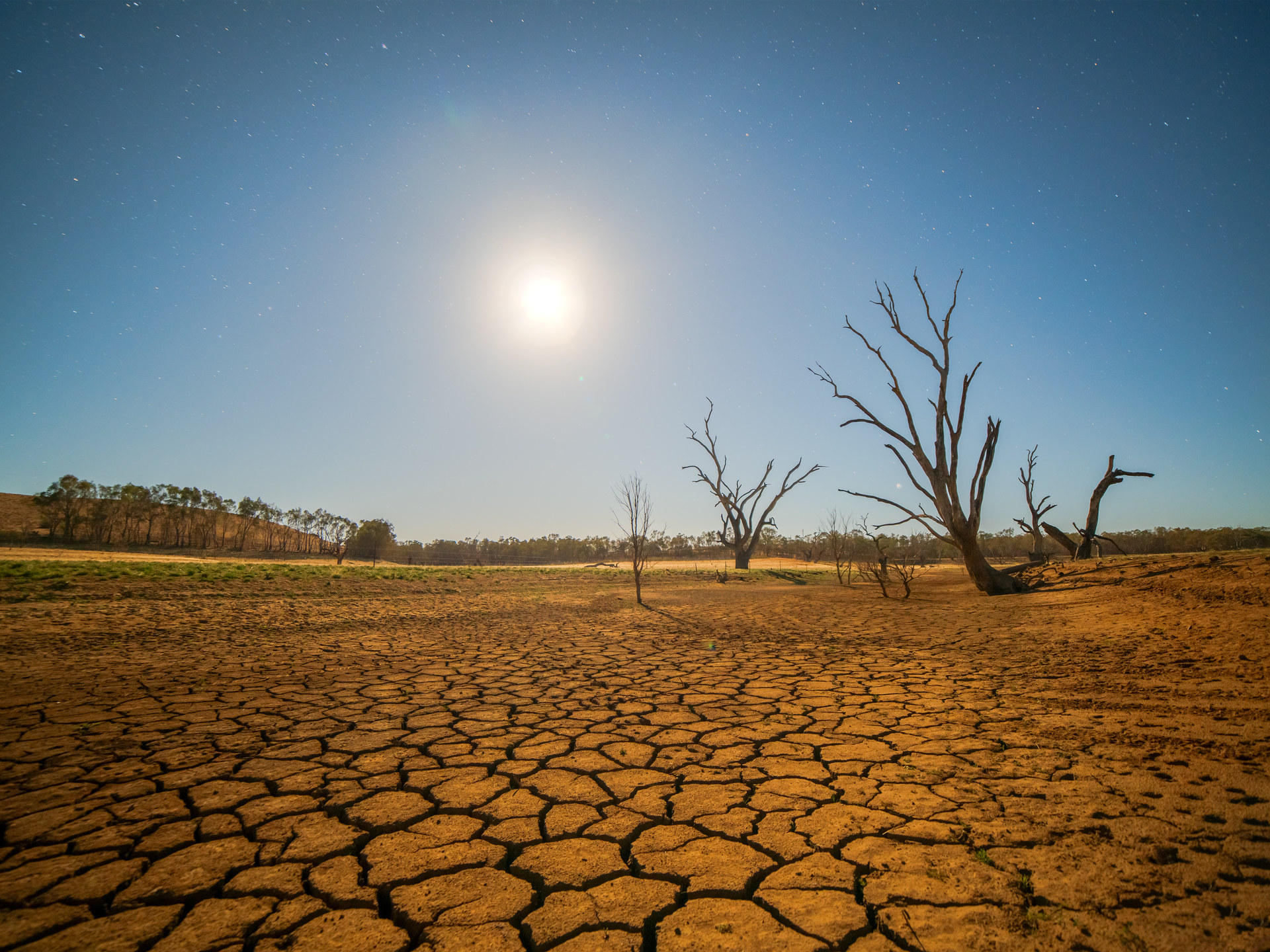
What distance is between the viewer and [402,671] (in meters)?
5.39

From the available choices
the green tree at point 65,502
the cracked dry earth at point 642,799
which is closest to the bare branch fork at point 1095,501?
the cracked dry earth at point 642,799

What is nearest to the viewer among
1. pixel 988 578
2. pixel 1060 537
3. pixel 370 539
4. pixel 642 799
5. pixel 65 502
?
Answer: pixel 642 799

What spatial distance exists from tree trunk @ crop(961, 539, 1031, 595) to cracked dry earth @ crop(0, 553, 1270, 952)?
A: 5.49 metres

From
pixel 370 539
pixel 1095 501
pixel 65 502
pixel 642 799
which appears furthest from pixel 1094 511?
pixel 65 502

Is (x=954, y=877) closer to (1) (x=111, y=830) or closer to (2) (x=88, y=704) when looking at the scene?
(1) (x=111, y=830)

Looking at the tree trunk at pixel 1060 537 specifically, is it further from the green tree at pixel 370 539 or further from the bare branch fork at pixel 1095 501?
the green tree at pixel 370 539

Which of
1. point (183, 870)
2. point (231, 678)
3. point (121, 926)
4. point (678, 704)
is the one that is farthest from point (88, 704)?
point (678, 704)

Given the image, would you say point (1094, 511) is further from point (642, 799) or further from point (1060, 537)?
point (642, 799)

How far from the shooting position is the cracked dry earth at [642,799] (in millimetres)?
1694

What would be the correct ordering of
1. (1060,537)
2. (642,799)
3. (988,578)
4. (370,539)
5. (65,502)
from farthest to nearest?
(370,539) < (65,502) < (1060,537) < (988,578) < (642,799)

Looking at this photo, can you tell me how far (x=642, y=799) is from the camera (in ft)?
8.57

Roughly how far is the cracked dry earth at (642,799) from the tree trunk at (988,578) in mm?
5487

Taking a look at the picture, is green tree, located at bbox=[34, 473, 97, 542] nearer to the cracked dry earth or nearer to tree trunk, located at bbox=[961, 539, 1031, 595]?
the cracked dry earth

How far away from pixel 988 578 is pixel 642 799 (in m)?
12.0
